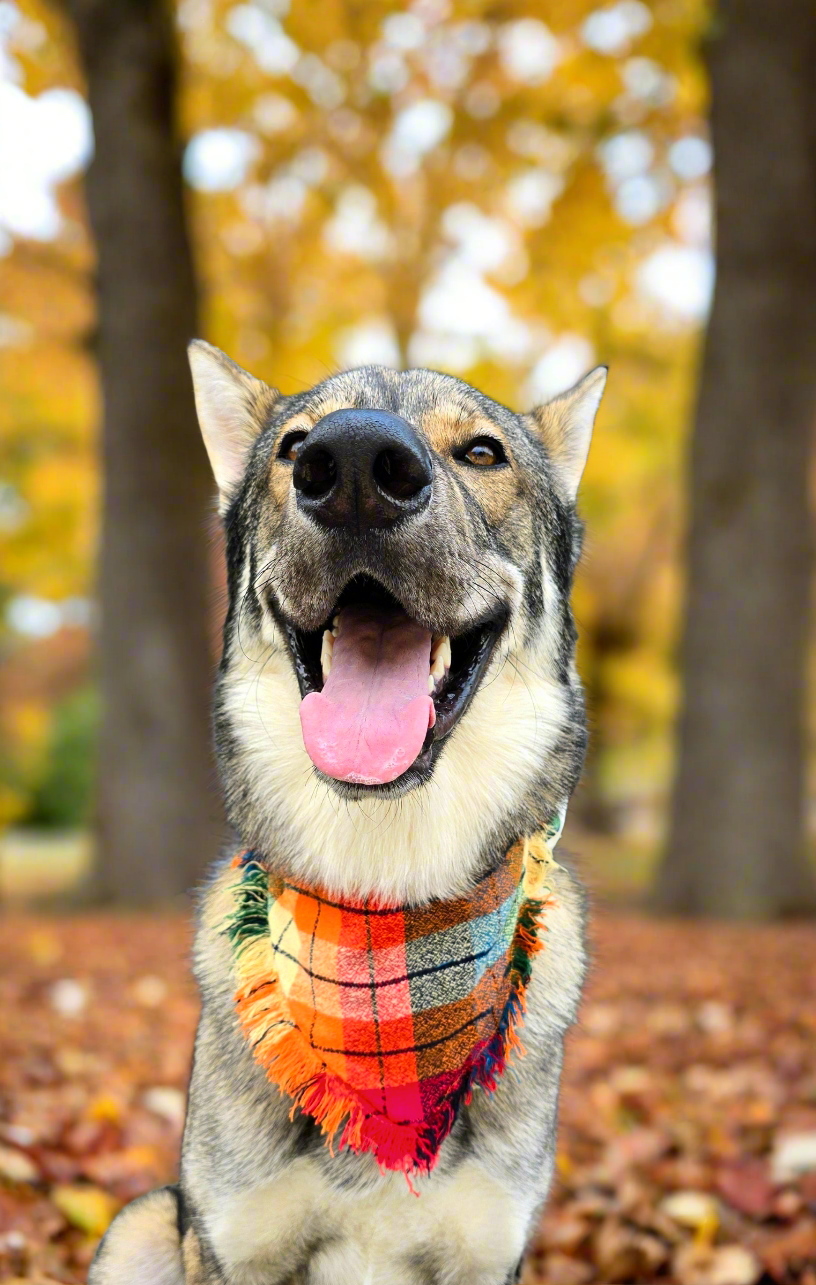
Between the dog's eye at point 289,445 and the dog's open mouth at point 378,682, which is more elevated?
the dog's eye at point 289,445

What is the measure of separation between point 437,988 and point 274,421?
1561mm

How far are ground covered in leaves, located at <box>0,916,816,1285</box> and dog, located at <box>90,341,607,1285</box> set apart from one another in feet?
2.03

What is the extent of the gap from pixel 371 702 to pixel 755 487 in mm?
7281

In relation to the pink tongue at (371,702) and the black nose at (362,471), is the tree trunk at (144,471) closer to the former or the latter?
the pink tongue at (371,702)

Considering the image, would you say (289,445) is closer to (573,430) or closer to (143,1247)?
(573,430)

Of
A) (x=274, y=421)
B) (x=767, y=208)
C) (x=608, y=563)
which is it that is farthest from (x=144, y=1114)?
(x=608, y=563)

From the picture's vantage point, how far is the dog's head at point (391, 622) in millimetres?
2324

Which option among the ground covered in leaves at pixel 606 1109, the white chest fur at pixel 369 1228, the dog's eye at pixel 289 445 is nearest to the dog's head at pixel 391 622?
the dog's eye at pixel 289 445

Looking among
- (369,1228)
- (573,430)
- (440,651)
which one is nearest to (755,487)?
(573,430)

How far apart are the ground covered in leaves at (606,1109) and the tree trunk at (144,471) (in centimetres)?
174

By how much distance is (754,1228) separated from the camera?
3.74 metres

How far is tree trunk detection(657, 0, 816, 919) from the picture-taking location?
8.72 m

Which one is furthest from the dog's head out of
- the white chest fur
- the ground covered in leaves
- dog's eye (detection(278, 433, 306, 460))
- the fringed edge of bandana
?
the ground covered in leaves

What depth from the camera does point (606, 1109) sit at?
481 centimetres
